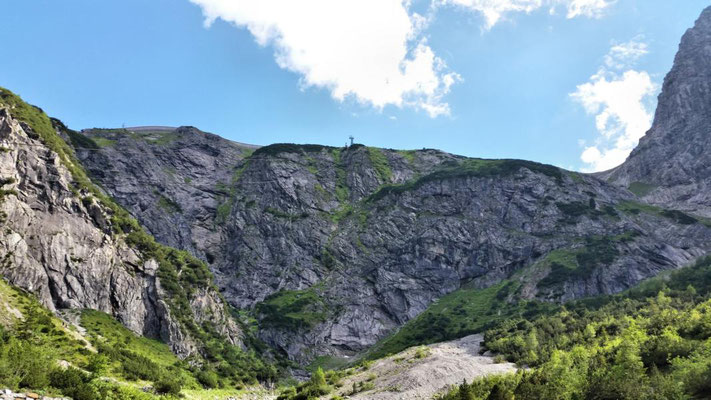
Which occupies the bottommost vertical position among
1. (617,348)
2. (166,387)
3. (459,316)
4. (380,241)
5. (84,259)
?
(166,387)

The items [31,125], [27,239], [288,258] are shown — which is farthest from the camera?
[288,258]

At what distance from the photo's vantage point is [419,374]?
215ft

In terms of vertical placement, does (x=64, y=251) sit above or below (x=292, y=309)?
above

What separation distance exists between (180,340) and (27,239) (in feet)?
117

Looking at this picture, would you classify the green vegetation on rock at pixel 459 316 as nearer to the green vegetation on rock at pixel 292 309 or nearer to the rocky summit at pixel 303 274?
the rocky summit at pixel 303 274

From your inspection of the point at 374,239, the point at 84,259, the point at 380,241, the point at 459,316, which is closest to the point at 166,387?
the point at 84,259

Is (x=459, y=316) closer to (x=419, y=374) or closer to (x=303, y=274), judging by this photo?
(x=303, y=274)

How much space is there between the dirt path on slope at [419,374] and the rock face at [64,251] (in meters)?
45.6

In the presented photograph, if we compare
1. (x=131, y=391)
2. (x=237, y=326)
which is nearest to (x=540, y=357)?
(x=131, y=391)

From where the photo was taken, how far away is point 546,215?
582ft

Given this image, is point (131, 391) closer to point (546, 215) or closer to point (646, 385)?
point (646, 385)

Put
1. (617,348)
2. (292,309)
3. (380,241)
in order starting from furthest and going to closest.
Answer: (380,241) → (292,309) → (617,348)

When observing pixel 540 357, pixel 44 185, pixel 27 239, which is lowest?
pixel 540 357

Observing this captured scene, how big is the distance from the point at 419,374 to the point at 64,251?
244 ft
